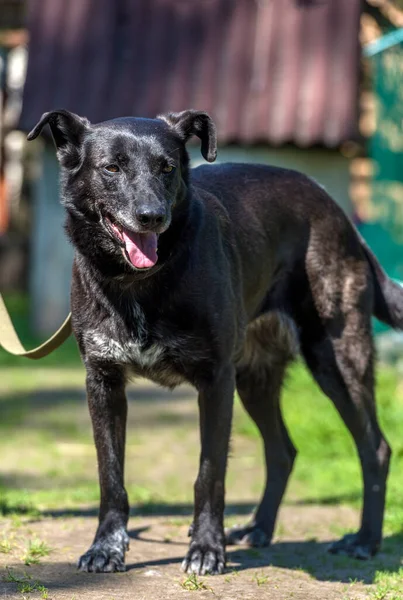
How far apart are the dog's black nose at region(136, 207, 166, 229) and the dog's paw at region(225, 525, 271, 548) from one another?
1839mm

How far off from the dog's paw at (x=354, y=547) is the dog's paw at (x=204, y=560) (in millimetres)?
897

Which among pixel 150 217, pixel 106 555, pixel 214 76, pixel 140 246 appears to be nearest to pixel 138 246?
pixel 140 246

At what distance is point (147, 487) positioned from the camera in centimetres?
669

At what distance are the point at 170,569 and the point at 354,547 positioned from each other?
1053mm

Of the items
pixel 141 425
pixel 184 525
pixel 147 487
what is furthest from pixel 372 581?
pixel 141 425

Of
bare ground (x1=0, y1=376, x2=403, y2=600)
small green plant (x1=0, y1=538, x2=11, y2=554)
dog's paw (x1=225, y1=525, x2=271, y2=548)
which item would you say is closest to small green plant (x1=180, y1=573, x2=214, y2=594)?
bare ground (x1=0, y1=376, x2=403, y2=600)

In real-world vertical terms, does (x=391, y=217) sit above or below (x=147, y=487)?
above

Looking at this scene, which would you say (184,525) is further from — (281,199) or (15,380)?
(15,380)

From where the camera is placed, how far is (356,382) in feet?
16.9

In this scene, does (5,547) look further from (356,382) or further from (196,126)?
(196,126)

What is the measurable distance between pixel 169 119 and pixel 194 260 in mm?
653

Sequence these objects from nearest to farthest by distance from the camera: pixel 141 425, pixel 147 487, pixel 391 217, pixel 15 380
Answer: pixel 147 487 < pixel 141 425 < pixel 391 217 < pixel 15 380

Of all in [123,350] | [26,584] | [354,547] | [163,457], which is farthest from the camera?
[163,457]

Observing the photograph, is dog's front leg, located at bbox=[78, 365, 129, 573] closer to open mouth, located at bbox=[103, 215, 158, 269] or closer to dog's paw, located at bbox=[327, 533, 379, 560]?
open mouth, located at bbox=[103, 215, 158, 269]
